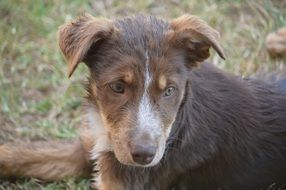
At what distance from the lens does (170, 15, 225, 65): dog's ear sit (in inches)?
178

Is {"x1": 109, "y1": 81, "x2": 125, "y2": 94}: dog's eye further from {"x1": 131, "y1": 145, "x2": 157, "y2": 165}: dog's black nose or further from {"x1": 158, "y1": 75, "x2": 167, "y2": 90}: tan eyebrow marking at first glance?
{"x1": 131, "y1": 145, "x2": 157, "y2": 165}: dog's black nose

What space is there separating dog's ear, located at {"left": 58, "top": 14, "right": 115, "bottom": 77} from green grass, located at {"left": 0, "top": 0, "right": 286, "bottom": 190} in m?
1.49

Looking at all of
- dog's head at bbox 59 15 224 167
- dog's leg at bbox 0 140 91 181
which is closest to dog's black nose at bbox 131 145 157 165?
dog's head at bbox 59 15 224 167

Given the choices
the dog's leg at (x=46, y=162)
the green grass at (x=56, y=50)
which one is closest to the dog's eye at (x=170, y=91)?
the dog's leg at (x=46, y=162)

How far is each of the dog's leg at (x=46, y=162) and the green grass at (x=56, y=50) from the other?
0.45 feet

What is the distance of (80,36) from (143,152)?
83cm

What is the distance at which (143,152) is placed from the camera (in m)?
4.30

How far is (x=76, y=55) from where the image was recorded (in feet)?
14.4

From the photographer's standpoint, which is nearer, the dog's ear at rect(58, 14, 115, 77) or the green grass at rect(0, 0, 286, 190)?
the dog's ear at rect(58, 14, 115, 77)

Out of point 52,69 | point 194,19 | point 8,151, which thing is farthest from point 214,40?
point 52,69

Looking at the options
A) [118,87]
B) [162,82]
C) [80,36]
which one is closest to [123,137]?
[118,87]

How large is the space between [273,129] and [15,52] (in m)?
3.04

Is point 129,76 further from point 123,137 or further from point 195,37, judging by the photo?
point 195,37

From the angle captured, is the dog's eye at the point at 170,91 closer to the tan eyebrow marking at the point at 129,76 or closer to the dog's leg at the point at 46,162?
the tan eyebrow marking at the point at 129,76
